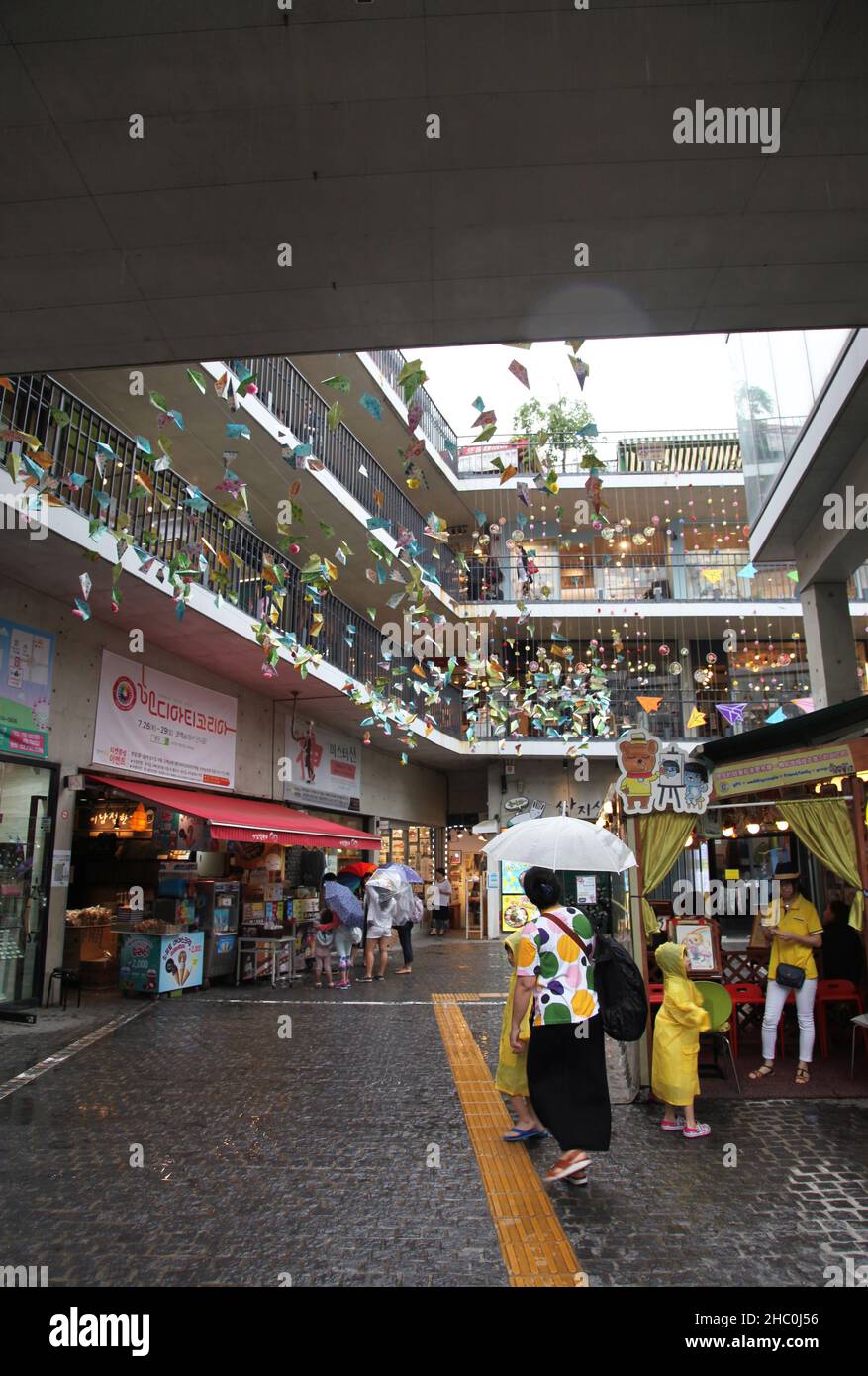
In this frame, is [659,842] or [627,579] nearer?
[659,842]

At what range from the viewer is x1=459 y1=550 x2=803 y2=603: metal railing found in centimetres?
2297

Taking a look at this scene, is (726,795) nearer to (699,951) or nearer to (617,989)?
(699,951)

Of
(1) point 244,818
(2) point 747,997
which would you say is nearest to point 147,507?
(1) point 244,818

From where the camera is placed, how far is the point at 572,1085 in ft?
15.6

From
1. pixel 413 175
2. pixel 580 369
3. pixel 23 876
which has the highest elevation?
pixel 413 175

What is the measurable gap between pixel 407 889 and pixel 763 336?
33.2 feet

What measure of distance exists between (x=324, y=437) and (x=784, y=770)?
37.9ft

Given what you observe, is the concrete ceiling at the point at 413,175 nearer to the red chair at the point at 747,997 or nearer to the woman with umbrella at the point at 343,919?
the red chair at the point at 747,997

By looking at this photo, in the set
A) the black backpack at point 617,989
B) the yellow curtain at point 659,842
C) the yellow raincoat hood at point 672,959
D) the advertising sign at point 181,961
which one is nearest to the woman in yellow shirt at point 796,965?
the yellow curtain at point 659,842

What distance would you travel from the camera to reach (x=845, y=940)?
8258 millimetres

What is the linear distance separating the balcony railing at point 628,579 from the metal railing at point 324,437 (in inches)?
146

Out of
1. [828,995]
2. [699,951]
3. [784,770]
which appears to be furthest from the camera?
[828,995]

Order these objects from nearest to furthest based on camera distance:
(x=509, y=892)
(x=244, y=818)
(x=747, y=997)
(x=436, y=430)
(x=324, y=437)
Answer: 1. (x=747, y=997)
2. (x=244, y=818)
3. (x=324, y=437)
4. (x=509, y=892)
5. (x=436, y=430)

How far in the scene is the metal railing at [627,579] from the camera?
904 inches
